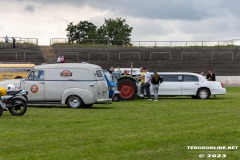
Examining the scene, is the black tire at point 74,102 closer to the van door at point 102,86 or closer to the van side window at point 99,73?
the van door at point 102,86

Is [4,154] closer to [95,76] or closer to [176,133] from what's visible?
[176,133]

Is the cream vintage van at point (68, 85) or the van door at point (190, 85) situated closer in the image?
the cream vintage van at point (68, 85)

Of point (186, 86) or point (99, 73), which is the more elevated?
point (99, 73)

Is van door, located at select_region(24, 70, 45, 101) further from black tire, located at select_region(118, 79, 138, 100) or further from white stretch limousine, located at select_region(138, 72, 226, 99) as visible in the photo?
white stretch limousine, located at select_region(138, 72, 226, 99)

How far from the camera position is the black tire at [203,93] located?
33.9 m

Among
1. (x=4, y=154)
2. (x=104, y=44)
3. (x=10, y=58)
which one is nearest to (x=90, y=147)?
(x=4, y=154)

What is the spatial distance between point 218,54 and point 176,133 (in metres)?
58.3

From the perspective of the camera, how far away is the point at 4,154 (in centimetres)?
1159

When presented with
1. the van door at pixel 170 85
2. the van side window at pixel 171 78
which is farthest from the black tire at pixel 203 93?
the van side window at pixel 171 78

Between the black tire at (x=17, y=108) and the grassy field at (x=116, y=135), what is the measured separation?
0.67 feet

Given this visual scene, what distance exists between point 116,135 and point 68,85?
10.9 meters

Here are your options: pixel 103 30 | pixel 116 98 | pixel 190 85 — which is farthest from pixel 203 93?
pixel 103 30

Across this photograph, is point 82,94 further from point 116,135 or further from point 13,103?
point 116,135

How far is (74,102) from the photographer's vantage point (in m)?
24.9
